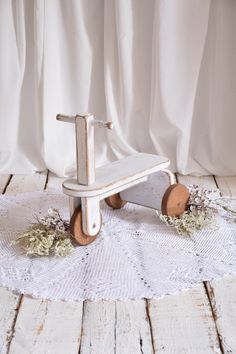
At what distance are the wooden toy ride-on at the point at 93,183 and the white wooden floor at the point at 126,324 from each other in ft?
0.88

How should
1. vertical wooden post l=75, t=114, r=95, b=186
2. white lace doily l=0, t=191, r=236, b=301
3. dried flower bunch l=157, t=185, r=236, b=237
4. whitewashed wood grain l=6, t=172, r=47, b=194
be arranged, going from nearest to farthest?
white lace doily l=0, t=191, r=236, b=301 → vertical wooden post l=75, t=114, r=95, b=186 → dried flower bunch l=157, t=185, r=236, b=237 → whitewashed wood grain l=6, t=172, r=47, b=194

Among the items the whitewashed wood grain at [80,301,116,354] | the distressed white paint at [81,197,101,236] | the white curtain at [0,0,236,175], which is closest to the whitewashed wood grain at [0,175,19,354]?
the whitewashed wood grain at [80,301,116,354]

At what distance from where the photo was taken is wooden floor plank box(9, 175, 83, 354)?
1103mm

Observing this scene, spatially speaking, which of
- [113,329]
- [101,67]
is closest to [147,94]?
[101,67]

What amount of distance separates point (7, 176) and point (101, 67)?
0.57m

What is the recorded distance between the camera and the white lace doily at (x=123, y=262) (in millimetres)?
1303

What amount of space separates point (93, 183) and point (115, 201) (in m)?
0.31

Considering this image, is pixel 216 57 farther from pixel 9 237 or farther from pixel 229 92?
pixel 9 237

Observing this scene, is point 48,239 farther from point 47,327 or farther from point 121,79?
point 121,79

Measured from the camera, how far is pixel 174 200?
5.32 feet

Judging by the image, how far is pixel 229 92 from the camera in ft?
7.13

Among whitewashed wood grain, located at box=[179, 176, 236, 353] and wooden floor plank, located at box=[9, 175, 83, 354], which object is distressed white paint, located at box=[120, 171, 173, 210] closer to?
whitewashed wood grain, located at box=[179, 176, 236, 353]

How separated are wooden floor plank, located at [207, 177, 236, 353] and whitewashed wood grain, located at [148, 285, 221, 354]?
0.02 metres

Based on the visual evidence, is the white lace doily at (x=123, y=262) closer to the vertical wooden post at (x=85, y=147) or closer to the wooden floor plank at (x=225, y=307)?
the wooden floor plank at (x=225, y=307)
